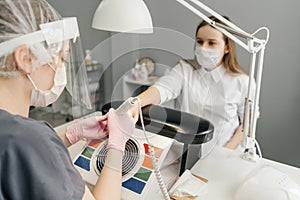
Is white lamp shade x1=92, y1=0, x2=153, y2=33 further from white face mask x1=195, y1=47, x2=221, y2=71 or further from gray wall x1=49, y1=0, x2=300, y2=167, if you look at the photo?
gray wall x1=49, y1=0, x2=300, y2=167

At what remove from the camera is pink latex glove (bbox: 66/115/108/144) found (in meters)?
0.87

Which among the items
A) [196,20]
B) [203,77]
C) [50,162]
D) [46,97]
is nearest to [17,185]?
[50,162]

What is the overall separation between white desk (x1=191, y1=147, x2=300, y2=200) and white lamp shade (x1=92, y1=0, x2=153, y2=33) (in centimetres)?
51

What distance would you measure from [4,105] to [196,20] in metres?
1.62

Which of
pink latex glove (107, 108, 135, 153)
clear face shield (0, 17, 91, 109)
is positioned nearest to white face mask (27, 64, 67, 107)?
clear face shield (0, 17, 91, 109)

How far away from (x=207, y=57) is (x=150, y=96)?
0.28 meters

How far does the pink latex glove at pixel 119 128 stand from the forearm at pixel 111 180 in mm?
30

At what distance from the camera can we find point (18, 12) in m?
0.53

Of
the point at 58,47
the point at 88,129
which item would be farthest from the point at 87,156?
the point at 58,47

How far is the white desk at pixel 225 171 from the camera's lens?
851 mm

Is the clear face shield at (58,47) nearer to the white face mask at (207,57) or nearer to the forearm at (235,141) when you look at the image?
the white face mask at (207,57)

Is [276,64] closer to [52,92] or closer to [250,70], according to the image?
[250,70]

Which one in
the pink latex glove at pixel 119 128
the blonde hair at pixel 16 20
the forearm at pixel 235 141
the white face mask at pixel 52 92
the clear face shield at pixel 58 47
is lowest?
the forearm at pixel 235 141

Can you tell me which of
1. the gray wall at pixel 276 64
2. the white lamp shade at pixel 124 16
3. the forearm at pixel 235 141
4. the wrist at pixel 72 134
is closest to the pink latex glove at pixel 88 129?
the wrist at pixel 72 134
